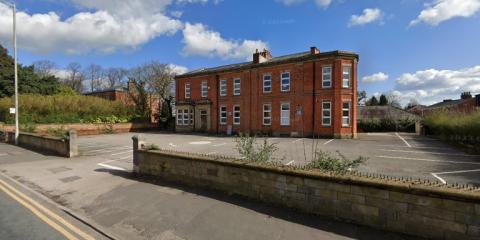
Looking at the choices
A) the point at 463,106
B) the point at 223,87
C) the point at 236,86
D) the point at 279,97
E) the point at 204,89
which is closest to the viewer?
the point at 279,97

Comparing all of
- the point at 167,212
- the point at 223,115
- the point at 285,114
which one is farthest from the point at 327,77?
the point at 167,212

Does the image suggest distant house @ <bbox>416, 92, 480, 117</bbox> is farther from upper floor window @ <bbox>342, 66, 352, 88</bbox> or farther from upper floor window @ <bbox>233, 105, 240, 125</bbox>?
upper floor window @ <bbox>233, 105, 240, 125</bbox>

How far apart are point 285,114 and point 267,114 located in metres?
2.09

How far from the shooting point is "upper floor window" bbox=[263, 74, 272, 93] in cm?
2702

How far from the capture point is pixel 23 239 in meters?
4.44

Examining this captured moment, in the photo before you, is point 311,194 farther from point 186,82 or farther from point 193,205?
point 186,82

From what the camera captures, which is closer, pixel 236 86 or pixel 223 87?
pixel 236 86

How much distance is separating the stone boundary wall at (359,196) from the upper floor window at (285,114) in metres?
19.4

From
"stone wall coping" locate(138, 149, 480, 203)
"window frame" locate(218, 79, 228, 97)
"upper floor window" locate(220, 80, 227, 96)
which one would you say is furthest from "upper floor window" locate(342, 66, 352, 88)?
"stone wall coping" locate(138, 149, 480, 203)

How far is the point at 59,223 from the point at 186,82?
30577mm

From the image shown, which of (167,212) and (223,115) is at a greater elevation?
(223,115)

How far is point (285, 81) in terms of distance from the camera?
85.2ft

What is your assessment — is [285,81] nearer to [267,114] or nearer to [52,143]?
[267,114]

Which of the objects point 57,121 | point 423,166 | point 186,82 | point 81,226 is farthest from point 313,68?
point 57,121
